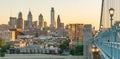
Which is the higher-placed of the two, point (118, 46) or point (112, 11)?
point (112, 11)

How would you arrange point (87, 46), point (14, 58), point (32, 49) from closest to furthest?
point (87, 46) < point (14, 58) < point (32, 49)

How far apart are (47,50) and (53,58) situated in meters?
48.2

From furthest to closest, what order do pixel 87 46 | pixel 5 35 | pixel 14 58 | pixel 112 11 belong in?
pixel 5 35 → pixel 14 58 → pixel 87 46 → pixel 112 11

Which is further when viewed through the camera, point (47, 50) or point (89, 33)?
point (47, 50)

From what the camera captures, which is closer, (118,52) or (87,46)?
(118,52)

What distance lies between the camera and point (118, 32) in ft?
35.1

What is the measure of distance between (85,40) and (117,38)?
103ft

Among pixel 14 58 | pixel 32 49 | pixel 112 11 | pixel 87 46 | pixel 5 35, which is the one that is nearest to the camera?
pixel 112 11

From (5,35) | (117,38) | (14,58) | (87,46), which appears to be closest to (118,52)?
(117,38)

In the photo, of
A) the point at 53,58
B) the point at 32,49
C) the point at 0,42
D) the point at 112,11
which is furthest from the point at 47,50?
the point at 112,11

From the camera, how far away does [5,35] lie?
643 ft

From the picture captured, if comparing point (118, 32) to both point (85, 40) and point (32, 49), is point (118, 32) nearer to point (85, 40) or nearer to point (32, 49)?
point (85, 40)

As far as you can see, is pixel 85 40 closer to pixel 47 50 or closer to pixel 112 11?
pixel 112 11

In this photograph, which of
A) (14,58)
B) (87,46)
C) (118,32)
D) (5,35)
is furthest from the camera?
(5,35)
